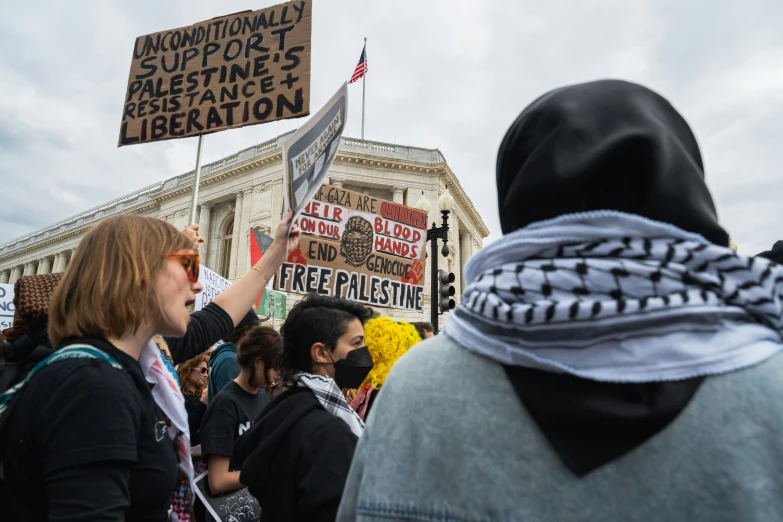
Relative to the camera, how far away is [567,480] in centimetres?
74

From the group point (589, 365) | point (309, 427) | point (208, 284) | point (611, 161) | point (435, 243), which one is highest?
point (435, 243)

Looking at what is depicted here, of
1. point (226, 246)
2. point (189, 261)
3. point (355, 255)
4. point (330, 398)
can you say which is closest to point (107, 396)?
point (189, 261)

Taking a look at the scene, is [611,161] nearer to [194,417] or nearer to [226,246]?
[194,417]

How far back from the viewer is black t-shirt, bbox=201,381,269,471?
2.80m

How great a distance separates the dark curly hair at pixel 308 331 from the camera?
7.78 ft

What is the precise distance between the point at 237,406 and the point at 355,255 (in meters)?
4.51

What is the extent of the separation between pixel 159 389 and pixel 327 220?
19.9 feet

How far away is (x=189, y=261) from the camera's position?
64.1 inches

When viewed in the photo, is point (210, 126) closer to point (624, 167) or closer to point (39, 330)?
point (39, 330)

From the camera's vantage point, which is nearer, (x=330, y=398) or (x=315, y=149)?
(x=330, y=398)

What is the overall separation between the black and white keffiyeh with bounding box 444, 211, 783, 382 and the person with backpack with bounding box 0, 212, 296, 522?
3.29 feet

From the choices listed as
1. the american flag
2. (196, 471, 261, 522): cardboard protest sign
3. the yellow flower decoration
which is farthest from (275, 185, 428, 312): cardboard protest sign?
the american flag

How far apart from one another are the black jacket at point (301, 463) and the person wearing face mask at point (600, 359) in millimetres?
913

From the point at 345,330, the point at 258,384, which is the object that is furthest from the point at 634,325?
the point at 258,384
